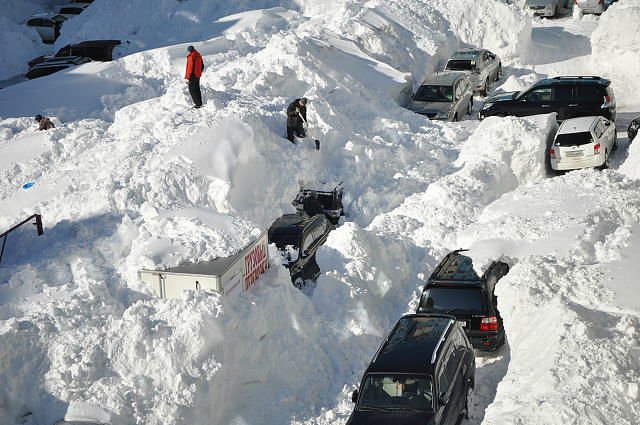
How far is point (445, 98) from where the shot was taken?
22.2m

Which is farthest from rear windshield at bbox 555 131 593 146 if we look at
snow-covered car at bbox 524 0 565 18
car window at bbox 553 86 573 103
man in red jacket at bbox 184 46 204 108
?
snow-covered car at bbox 524 0 565 18

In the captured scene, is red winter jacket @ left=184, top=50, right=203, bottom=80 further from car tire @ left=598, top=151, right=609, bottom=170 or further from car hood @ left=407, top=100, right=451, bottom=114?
car tire @ left=598, top=151, right=609, bottom=170

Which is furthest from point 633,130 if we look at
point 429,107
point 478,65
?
point 478,65

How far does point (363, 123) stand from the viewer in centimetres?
2005

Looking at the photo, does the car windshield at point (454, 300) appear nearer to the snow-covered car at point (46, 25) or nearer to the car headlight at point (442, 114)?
the car headlight at point (442, 114)

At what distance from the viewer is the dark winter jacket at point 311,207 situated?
17.4 m

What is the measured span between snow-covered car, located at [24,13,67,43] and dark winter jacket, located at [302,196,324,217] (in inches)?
781

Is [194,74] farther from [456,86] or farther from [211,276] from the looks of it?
[456,86]

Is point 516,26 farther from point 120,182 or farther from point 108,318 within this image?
point 108,318

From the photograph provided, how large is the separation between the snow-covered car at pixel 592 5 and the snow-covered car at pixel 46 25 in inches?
820

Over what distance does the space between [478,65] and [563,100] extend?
4.61 meters

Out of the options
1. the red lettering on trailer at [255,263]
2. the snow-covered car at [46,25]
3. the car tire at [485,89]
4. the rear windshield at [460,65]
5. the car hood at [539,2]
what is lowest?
the snow-covered car at [46,25]

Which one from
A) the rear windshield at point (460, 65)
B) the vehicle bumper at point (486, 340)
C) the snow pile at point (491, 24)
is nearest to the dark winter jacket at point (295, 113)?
the vehicle bumper at point (486, 340)

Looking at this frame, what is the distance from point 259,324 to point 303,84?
31.5 ft
